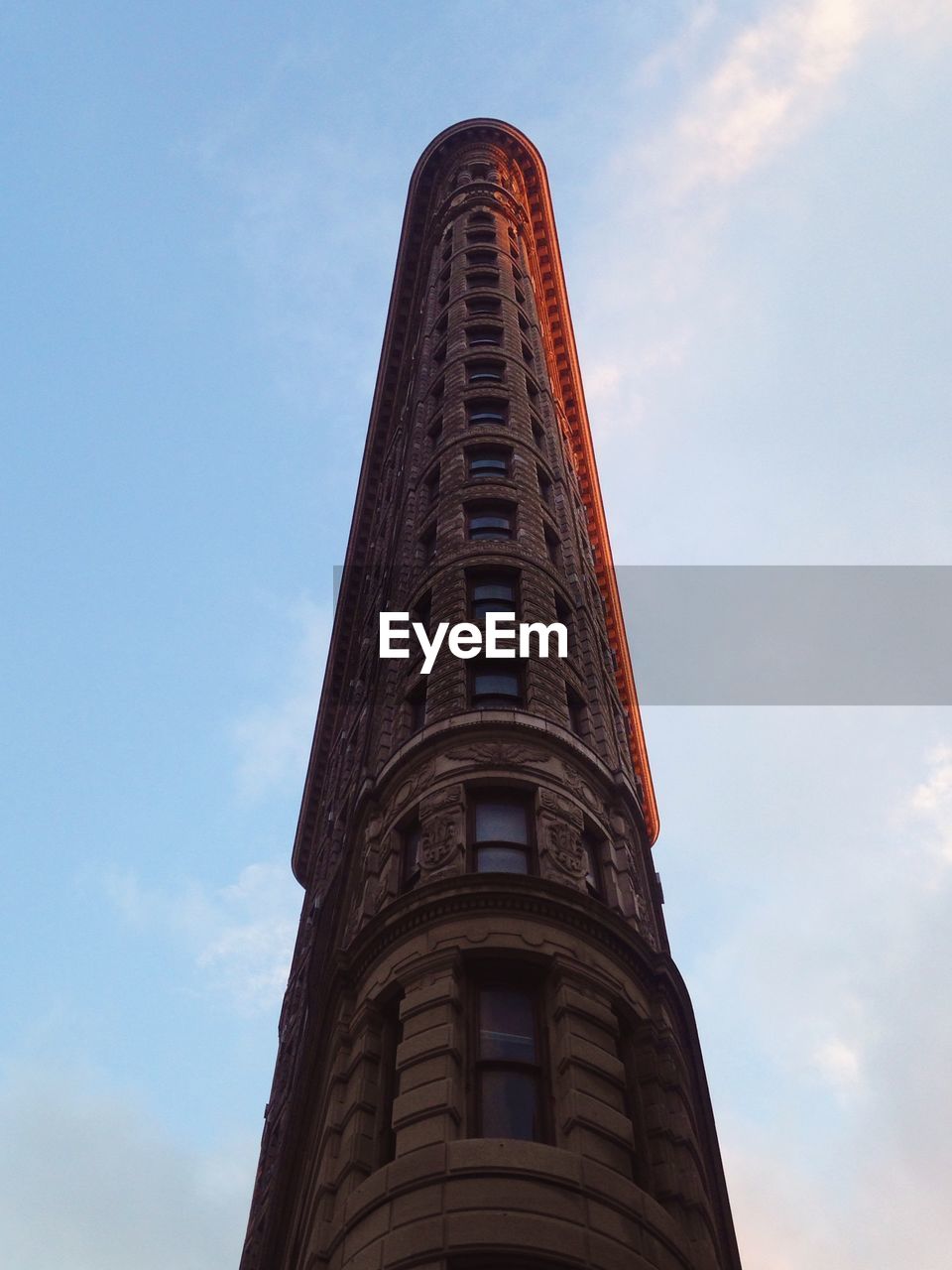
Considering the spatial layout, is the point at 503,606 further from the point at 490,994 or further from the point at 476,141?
the point at 476,141

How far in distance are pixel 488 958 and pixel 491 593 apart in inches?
549

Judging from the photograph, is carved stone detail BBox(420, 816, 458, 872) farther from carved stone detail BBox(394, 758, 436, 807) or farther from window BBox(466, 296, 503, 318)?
window BBox(466, 296, 503, 318)

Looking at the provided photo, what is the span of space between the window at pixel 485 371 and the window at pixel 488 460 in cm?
592

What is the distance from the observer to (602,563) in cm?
6356

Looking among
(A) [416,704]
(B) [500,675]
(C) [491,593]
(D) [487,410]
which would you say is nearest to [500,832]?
(B) [500,675]

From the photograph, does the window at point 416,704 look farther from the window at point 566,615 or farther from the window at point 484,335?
the window at point 484,335

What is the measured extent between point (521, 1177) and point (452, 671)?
577 inches

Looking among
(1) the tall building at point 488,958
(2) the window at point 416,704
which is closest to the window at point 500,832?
(1) the tall building at point 488,958

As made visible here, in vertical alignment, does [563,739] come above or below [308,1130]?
above

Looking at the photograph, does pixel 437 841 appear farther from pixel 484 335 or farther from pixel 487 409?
pixel 484 335

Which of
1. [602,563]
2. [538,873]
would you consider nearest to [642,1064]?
[538,873]

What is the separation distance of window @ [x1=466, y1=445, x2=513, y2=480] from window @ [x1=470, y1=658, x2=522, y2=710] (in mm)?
10956

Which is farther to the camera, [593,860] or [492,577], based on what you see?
[492,577]

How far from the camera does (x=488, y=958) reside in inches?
866
